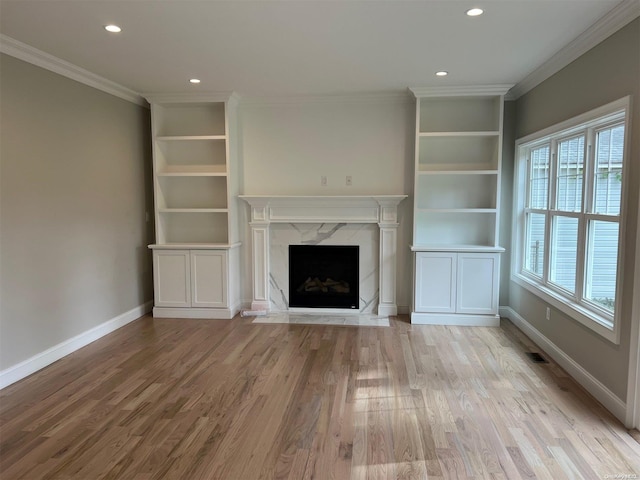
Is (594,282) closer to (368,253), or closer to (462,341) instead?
(462,341)

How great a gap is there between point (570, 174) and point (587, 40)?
1.04m

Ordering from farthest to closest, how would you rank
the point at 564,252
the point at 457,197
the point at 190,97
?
1. the point at 457,197
2. the point at 190,97
3. the point at 564,252

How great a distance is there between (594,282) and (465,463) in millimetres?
1807

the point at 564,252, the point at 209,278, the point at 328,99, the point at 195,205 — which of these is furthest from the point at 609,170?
the point at 195,205

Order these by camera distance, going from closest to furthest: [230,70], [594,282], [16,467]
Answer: [16,467] < [594,282] < [230,70]

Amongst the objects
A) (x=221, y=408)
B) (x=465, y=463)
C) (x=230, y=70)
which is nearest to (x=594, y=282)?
(x=465, y=463)

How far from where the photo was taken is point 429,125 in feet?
15.9

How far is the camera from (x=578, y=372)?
3.20 meters

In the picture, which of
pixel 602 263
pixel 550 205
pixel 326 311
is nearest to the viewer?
pixel 602 263

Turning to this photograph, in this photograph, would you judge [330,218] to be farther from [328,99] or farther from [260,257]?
[328,99]

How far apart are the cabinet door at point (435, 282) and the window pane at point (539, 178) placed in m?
1.00

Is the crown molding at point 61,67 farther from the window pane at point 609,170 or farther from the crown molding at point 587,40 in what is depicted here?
the window pane at point 609,170

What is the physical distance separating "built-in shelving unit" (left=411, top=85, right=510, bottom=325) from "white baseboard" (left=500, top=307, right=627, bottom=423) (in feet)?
1.43

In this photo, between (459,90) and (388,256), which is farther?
(388,256)
